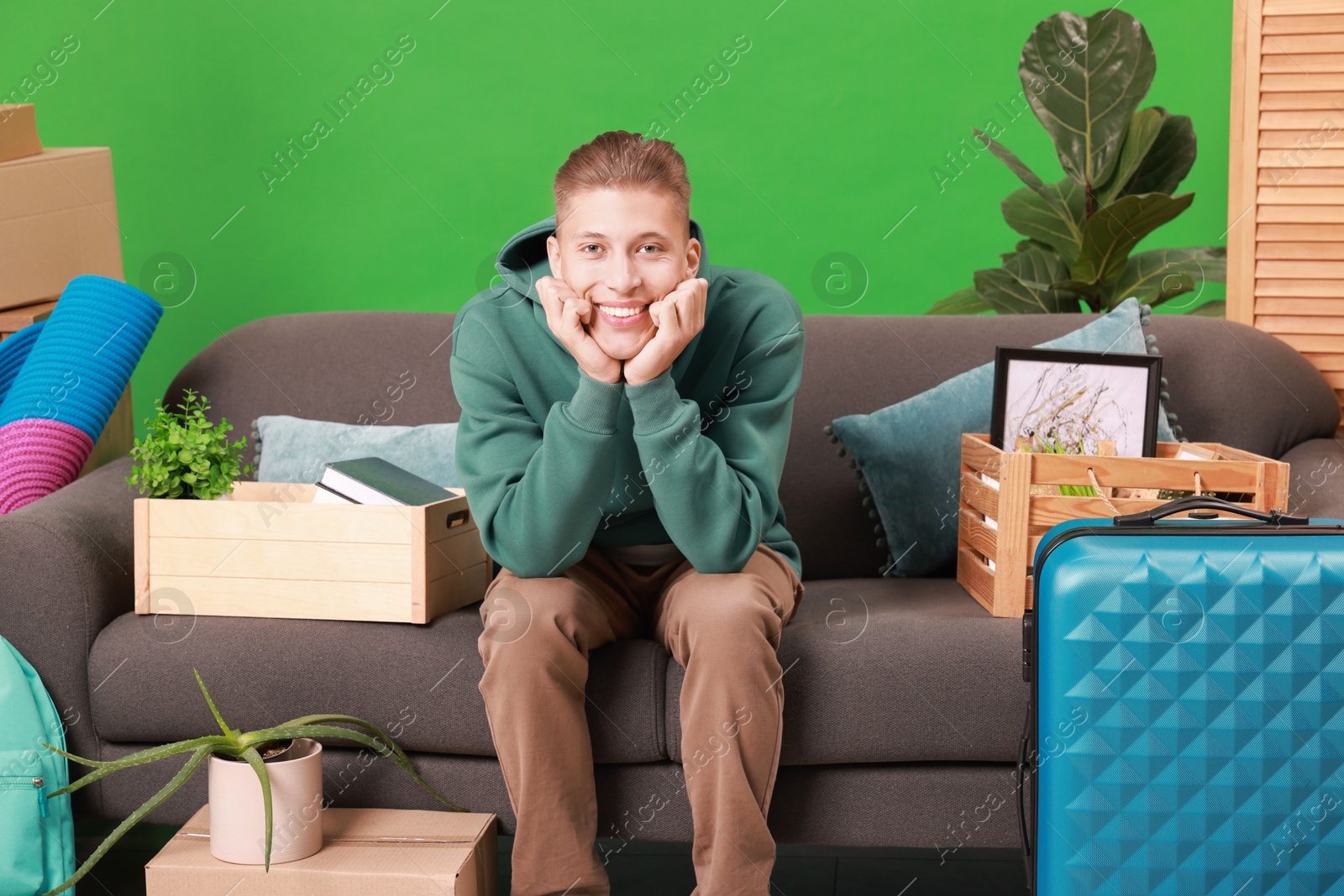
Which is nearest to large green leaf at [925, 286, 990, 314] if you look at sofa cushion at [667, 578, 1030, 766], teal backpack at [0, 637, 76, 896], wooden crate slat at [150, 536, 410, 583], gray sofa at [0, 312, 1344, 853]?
gray sofa at [0, 312, 1344, 853]

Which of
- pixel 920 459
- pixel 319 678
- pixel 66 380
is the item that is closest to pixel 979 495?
pixel 920 459

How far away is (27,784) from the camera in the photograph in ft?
5.10

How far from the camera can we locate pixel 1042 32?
8.96 ft

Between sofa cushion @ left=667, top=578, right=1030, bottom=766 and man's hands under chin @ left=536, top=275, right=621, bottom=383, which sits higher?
man's hands under chin @ left=536, top=275, right=621, bottom=383

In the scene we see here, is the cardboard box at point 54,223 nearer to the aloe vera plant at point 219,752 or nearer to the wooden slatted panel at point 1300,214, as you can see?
the aloe vera plant at point 219,752

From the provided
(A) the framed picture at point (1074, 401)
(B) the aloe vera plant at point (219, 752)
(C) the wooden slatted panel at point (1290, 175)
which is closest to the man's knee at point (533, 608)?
(B) the aloe vera plant at point (219, 752)

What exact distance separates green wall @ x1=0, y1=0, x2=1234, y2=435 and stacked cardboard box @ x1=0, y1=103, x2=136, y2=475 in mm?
1057

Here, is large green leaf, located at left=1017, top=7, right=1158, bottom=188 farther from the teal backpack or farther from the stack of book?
the teal backpack

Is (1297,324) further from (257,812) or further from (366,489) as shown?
(257,812)

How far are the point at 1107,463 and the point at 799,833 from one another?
0.69 metres

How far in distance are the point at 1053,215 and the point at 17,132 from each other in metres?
2.22

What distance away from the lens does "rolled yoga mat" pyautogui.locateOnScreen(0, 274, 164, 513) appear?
1948 millimetres

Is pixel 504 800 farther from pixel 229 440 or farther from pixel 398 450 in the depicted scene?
pixel 229 440

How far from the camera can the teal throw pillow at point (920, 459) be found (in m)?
2.02
